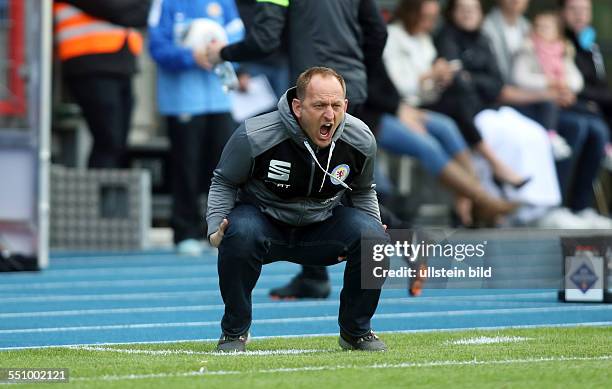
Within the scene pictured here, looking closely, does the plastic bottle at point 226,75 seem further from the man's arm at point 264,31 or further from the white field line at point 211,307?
the white field line at point 211,307

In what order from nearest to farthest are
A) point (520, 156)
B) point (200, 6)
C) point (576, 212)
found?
1. point (200, 6)
2. point (520, 156)
3. point (576, 212)

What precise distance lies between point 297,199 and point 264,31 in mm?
2353

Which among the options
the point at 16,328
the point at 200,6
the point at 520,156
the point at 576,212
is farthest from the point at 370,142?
the point at 576,212

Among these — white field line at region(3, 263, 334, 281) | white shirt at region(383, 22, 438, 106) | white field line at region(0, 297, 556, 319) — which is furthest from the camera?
white shirt at region(383, 22, 438, 106)

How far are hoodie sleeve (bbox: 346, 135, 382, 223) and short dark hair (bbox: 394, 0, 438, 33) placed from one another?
7890mm

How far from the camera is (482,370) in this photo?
6.45m

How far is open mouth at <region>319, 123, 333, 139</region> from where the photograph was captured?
7.12 meters

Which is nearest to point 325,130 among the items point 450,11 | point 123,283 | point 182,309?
point 182,309

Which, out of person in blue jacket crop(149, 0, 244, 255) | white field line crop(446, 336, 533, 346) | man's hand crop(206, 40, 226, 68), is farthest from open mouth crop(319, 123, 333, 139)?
person in blue jacket crop(149, 0, 244, 255)

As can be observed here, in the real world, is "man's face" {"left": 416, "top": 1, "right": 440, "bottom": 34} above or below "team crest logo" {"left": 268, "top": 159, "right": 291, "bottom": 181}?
below

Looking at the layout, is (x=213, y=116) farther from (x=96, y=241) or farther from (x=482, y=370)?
(x=482, y=370)

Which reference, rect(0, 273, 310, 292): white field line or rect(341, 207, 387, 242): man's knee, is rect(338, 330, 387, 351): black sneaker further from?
rect(0, 273, 310, 292): white field line

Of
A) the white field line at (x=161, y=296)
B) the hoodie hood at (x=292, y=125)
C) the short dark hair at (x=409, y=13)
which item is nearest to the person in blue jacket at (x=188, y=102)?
the short dark hair at (x=409, y=13)

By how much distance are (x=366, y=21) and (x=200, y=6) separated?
3578mm
